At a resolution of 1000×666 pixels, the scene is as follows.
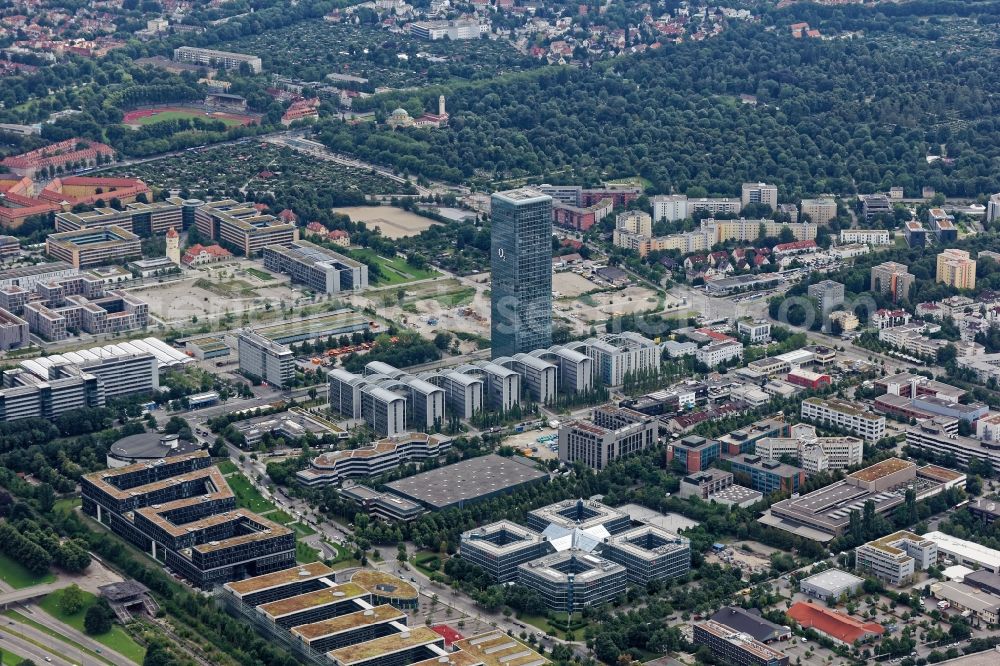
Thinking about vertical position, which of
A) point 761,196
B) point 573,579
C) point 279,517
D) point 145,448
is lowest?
point 279,517

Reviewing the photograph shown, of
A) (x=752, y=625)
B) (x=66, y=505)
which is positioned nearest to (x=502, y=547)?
(x=752, y=625)

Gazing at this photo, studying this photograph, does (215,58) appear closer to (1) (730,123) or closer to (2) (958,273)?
(1) (730,123)

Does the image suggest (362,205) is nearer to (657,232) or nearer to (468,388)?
(657,232)

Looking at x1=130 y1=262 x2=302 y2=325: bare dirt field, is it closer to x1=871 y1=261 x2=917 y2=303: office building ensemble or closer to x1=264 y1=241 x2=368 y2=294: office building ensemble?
x1=264 y1=241 x2=368 y2=294: office building ensemble

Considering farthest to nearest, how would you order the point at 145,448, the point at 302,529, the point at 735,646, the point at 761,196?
1. the point at 761,196
2. the point at 145,448
3. the point at 302,529
4. the point at 735,646

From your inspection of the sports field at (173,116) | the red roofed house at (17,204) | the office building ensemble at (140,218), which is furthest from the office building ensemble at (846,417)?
the sports field at (173,116)

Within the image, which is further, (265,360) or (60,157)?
(60,157)
